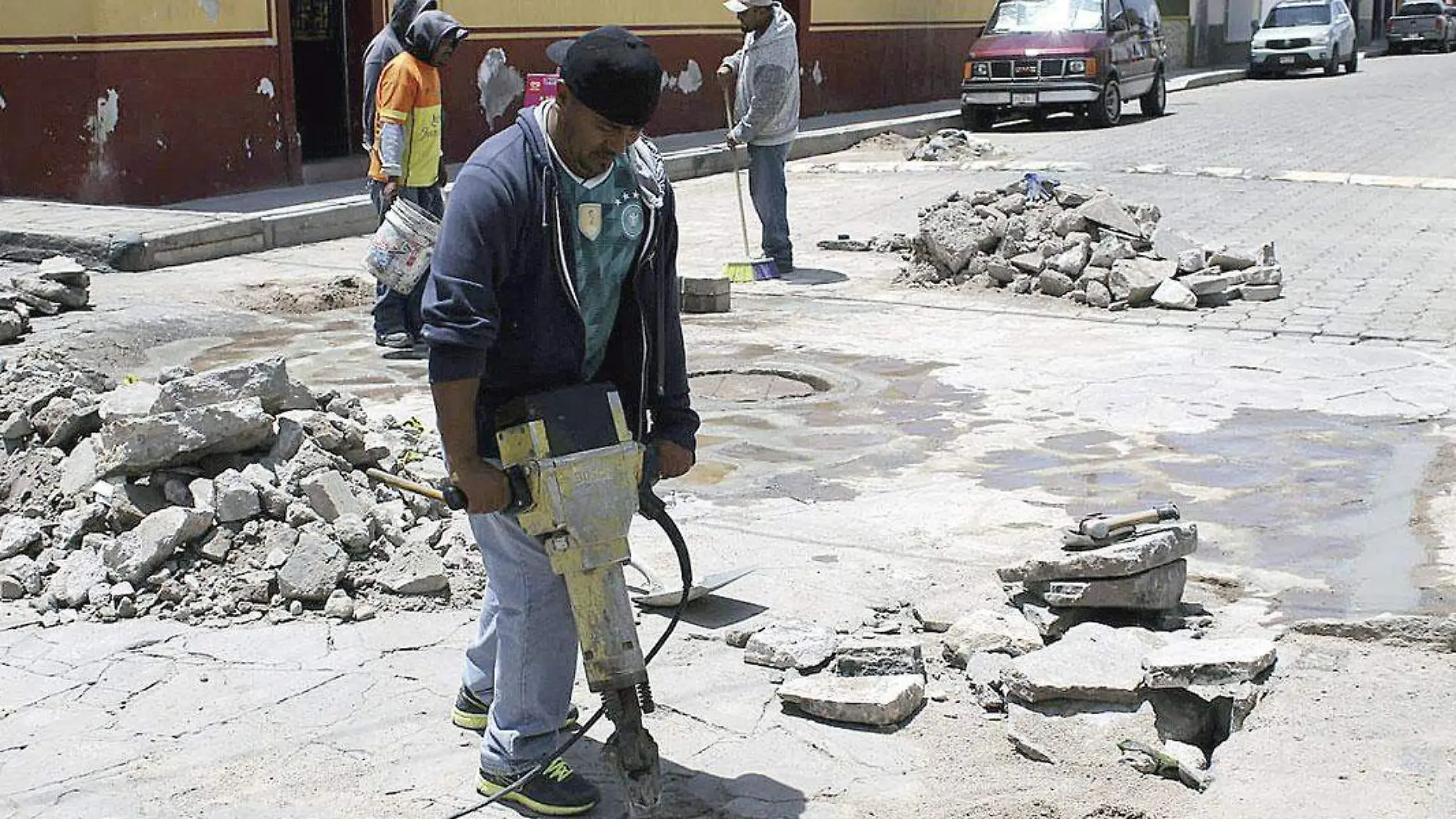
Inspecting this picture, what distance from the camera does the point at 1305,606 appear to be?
527cm

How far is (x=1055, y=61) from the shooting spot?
73.9 feet

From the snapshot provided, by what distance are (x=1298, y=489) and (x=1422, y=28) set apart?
A: 44920 millimetres

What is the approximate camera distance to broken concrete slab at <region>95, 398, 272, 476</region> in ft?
17.9

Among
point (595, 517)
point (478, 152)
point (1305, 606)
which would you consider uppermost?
point (478, 152)

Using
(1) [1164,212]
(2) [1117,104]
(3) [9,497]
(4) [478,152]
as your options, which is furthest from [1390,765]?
(2) [1117,104]

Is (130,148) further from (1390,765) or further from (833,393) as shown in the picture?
(1390,765)

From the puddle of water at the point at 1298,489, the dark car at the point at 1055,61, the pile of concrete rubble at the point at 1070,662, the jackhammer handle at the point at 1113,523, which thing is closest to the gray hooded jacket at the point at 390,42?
the puddle of water at the point at 1298,489

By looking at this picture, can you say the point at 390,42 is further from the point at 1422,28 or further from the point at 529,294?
the point at 1422,28

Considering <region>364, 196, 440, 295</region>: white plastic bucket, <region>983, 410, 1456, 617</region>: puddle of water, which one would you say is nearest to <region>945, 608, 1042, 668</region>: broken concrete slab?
<region>983, 410, 1456, 617</region>: puddle of water

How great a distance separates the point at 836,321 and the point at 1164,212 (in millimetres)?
5113

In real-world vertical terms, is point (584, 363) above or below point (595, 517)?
above

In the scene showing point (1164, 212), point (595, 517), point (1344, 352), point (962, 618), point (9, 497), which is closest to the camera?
point (595, 517)

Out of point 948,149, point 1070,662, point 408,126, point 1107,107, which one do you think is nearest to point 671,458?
point 1070,662

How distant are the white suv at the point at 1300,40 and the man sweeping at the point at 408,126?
29606 mm
